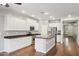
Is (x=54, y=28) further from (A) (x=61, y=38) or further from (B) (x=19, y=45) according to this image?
(B) (x=19, y=45)

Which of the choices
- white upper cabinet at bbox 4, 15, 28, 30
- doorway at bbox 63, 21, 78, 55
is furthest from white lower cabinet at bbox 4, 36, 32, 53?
doorway at bbox 63, 21, 78, 55

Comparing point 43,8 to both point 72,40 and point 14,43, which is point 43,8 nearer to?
point 14,43

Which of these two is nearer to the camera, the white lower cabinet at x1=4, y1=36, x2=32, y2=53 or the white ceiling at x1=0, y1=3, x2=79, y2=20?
the white ceiling at x1=0, y1=3, x2=79, y2=20

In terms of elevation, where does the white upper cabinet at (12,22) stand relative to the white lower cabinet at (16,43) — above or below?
above

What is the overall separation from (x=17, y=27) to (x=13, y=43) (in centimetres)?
75

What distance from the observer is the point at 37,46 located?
310 cm

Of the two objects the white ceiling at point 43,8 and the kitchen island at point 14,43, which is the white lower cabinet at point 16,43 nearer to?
the kitchen island at point 14,43

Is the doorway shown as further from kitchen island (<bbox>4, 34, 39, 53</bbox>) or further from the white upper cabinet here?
the white upper cabinet

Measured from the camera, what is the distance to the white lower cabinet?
2.83 meters

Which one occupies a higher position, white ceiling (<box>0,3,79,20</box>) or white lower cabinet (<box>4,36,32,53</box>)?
white ceiling (<box>0,3,79,20</box>)

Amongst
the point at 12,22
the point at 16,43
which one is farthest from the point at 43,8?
the point at 16,43

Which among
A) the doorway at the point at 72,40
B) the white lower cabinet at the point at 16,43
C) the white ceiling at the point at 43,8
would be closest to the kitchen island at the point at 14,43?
Result: the white lower cabinet at the point at 16,43

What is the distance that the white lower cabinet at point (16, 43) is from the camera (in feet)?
9.29

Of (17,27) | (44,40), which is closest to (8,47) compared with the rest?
(17,27)
